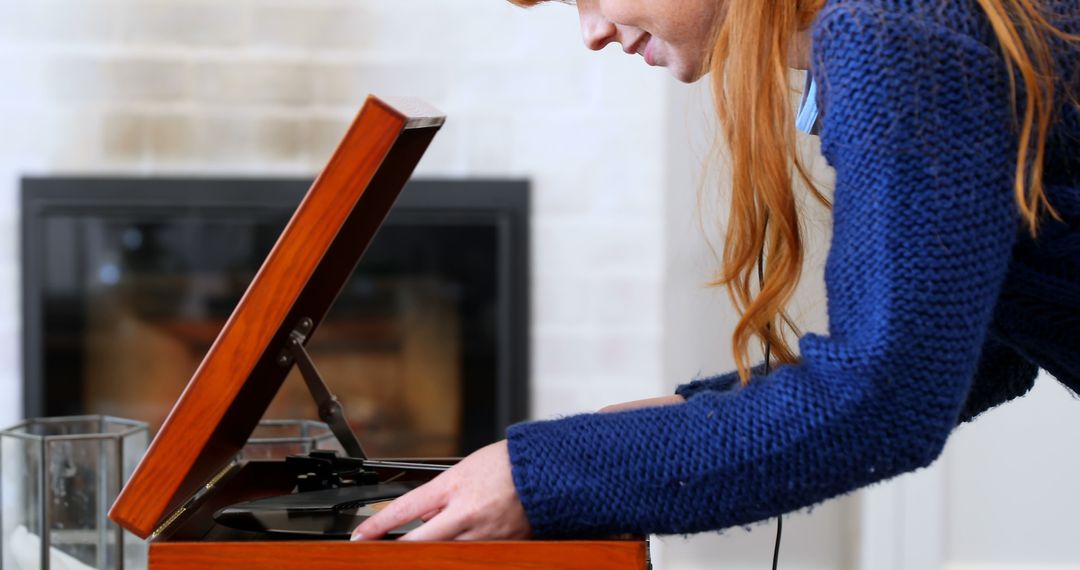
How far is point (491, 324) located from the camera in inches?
81.7

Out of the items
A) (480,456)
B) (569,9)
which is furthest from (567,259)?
(480,456)

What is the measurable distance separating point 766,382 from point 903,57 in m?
0.19

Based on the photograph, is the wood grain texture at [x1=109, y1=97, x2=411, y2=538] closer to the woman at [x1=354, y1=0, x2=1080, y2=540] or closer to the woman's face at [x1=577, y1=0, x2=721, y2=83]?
the woman at [x1=354, y1=0, x2=1080, y2=540]

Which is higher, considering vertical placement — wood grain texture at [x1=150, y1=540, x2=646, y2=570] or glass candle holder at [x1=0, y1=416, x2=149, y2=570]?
wood grain texture at [x1=150, y1=540, x2=646, y2=570]

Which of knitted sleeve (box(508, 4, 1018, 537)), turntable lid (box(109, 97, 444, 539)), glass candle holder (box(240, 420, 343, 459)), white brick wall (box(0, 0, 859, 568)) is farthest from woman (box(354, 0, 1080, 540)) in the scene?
white brick wall (box(0, 0, 859, 568))

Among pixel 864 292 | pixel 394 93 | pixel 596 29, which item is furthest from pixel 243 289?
pixel 864 292

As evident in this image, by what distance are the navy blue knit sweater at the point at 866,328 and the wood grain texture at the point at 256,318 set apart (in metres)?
0.15

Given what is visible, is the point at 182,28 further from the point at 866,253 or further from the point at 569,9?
the point at 866,253

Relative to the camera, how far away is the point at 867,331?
60 centimetres

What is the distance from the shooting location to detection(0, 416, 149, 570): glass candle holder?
35.7 inches

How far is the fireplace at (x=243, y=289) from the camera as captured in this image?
1972 millimetres

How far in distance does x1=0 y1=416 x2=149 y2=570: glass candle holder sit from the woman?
0.37 m

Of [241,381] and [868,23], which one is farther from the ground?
[868,23]

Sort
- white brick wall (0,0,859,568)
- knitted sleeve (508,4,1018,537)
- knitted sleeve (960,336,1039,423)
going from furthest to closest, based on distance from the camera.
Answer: white brick wall (0,0,859,568) → knitted sleeve (960,336,1039,423) → knitted sleeve (508,4,1018,537)
